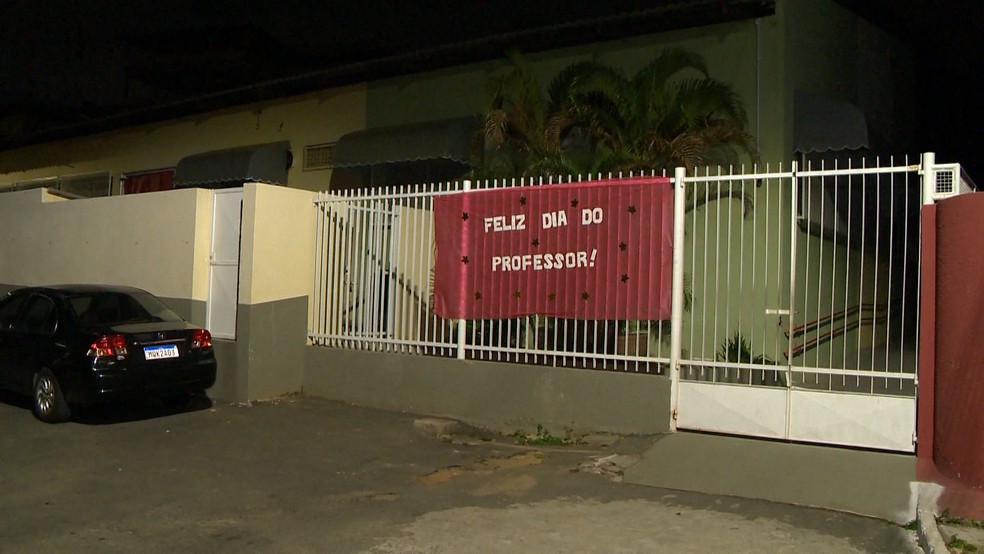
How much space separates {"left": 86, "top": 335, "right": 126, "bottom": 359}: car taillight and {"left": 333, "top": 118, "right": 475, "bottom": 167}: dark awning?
513cm

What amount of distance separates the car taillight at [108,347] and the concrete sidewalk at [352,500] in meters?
0.79

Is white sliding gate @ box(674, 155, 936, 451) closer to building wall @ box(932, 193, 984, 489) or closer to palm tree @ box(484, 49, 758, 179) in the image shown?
building wall @ box(932, 193, 984, 489)

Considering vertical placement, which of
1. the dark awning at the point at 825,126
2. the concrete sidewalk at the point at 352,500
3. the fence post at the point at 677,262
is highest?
the dark awning at the point at 825,126

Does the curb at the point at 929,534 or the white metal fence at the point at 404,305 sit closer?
the curb at the point at 929,534

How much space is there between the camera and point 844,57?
11414mm

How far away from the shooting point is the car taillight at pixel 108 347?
27.3ft

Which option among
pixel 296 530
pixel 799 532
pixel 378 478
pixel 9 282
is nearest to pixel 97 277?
pixel 9 282

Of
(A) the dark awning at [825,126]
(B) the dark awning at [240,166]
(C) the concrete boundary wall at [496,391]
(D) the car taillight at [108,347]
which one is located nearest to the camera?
(C) the concrete boundary wall at [496,391]

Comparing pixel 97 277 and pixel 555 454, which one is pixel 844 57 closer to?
pixel 555 454

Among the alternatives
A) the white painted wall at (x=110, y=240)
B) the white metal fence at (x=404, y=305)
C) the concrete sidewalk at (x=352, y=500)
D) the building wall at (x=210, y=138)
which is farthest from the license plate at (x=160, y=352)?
the building wall at (x=210, y=138)

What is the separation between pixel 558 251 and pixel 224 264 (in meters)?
4.39

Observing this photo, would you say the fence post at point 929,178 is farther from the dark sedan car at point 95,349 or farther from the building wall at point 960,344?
the dark sedan car at point 95,349

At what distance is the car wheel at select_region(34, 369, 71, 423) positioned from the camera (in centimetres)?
869

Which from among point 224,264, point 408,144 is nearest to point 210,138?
point 408,144
